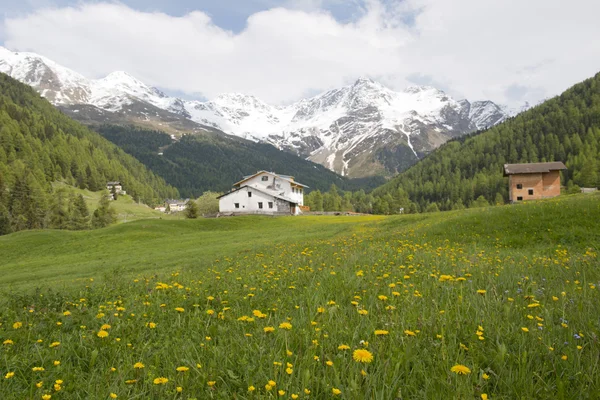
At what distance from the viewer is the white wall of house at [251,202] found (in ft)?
281

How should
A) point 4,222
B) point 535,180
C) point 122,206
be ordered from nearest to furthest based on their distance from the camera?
1. point 535,180
2. point 4,222
3. point 122,206

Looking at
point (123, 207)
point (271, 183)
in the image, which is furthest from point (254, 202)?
point (123, 207)

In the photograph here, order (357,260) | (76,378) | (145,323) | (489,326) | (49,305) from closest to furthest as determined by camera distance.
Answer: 1. (76,378)
2. (489,326)
3. (145,323)
4. (49,305)
5. (357,260)

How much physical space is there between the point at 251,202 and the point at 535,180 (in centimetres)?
6105

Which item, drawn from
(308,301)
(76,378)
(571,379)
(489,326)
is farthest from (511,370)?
(76,378)

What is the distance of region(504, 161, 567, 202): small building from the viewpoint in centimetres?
6612

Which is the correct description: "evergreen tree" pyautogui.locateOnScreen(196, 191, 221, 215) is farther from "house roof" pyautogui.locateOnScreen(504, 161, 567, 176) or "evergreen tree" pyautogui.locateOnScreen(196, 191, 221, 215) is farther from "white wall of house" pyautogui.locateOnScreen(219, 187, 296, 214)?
"house roof" pyautogui.locateOnScreen(504, 161, 567, 176)

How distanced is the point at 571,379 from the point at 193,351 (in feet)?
12.9

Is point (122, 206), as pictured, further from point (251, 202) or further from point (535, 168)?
point (535, 168)

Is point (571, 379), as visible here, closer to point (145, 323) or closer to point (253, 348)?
point (253, 348)

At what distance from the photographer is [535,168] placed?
6681 cm

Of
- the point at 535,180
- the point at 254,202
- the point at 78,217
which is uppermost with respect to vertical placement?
the point at 535,180

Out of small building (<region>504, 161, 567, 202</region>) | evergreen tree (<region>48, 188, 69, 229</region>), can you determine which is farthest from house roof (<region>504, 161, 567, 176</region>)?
evergreen tree (<region>48, 188, 69, 229</region>)

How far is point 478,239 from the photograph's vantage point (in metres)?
18.0
